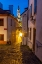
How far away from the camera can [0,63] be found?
10.8 m

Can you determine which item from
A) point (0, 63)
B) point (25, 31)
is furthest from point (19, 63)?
point (25, 31)

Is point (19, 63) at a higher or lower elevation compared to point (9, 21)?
lower

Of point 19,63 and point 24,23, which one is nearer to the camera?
point 19,63

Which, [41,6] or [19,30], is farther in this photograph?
[19,30]

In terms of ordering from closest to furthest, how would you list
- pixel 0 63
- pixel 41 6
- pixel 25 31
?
pixel 0 63 < pixel 41 6 < pixel 25 31

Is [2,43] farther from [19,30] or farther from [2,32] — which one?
[19,30]

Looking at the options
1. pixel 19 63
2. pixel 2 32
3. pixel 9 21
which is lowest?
pixel 19 63

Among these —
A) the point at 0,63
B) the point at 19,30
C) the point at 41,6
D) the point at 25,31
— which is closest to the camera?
the point at 0,63

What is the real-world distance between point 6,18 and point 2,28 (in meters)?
1.74

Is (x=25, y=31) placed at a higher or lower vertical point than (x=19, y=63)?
higher

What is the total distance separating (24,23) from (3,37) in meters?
4.05

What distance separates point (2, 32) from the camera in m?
25.8

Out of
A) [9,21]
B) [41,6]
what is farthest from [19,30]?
[41,6]

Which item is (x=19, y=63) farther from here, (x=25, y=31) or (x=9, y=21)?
(x=9, y=21)
